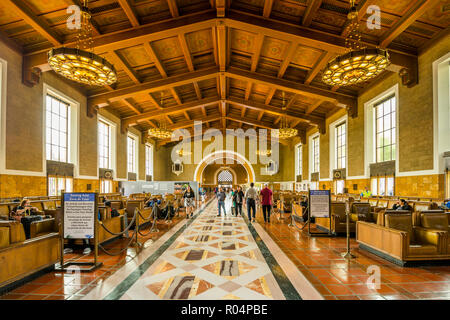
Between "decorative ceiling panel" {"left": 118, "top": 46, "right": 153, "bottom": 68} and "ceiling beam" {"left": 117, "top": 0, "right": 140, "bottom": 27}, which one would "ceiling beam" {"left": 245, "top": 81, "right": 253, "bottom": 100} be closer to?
"decorative ceiling panel" {"left": 118, "top": 46, "right": 153, "bottom": 68}

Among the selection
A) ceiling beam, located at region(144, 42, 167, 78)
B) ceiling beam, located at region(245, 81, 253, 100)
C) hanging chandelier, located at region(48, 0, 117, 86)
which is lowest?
hanging chandelier, located at region(48, 0, 117, 86)

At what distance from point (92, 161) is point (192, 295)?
12122 millimetres

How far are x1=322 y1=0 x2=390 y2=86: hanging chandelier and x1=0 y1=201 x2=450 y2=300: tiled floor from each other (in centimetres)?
450

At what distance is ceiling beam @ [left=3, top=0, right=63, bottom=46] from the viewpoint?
6.17m

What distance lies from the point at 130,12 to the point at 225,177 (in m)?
30.5

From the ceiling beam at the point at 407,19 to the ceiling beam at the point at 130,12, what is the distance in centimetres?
794

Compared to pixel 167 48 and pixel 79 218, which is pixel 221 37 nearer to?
pixel 167 48

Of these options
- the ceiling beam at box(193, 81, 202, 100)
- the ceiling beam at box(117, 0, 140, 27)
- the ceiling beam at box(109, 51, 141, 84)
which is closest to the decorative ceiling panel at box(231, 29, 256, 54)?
the ceiling beam at box(117, 0, 140, 27)

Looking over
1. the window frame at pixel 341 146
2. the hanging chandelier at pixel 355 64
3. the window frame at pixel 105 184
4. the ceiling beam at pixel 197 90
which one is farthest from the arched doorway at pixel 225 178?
the hanging chandelier at pixel 355 64

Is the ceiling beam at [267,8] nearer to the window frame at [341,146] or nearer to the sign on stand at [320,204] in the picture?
the sign on stand at [320,204]

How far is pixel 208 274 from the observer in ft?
12.1

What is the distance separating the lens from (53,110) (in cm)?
1035
